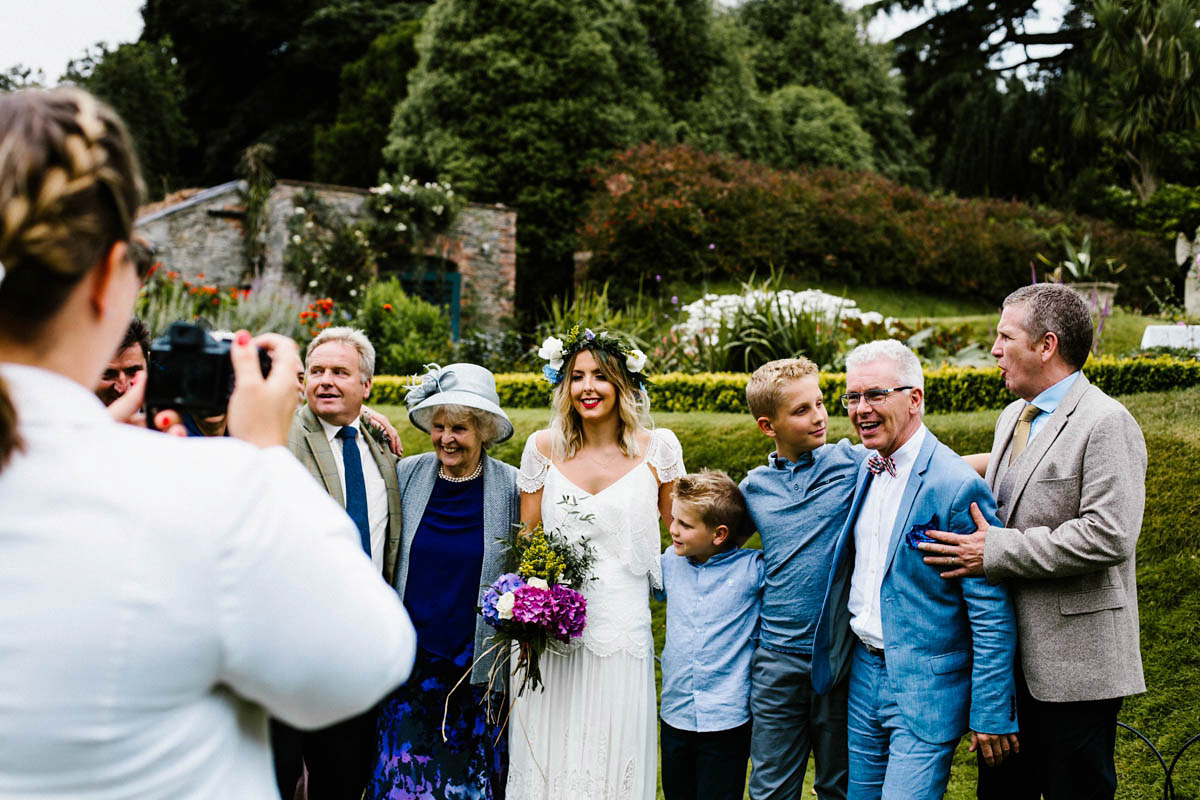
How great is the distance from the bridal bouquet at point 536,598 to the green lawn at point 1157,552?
2228 millimetres

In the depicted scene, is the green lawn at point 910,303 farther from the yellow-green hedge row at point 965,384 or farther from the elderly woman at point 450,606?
the elderly woman at point 450,606

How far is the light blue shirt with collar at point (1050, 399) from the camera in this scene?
9.96 feet

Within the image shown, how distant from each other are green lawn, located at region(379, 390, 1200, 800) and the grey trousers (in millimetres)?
1420

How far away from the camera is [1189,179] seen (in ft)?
63.3

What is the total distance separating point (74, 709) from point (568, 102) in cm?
1597

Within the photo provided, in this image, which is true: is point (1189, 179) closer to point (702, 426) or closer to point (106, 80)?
point (702, 426)

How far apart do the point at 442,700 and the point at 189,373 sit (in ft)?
8.02

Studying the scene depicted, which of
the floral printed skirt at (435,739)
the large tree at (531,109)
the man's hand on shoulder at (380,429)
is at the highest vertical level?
the large tree at (531,109)

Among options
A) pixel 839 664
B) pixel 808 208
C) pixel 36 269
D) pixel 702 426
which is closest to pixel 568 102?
pixel 808 208

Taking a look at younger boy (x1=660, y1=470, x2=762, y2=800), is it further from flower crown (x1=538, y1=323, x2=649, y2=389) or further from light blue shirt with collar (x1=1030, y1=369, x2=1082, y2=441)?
light blue shirt with collar (x1=1030, y1=369, x2=1082, y2=441)

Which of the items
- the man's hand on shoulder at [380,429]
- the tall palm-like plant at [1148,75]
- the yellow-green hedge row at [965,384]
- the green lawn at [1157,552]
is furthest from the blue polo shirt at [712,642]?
the tall palm-like plant at [1148,75]

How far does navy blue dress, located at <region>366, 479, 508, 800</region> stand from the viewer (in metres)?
3.49

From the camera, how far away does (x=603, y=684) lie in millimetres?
3555

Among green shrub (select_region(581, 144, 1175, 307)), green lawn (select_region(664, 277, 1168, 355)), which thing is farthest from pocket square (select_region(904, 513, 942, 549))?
green shrub (select_region(581, 144, 1175, 307))
